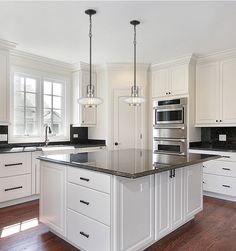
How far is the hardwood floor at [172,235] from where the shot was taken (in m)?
2.19

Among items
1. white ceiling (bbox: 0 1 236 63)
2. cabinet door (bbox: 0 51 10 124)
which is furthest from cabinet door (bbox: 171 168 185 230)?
cabinet door (bbox: 0 51 10 124)

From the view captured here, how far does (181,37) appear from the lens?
3240 millimetres

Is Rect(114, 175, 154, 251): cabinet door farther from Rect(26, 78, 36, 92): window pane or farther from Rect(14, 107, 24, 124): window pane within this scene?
Rect(26, 78, 36, 92): window pane

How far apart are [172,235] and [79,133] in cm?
315

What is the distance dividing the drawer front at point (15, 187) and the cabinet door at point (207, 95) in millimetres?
3180

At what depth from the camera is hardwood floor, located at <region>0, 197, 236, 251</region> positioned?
86.3 inches

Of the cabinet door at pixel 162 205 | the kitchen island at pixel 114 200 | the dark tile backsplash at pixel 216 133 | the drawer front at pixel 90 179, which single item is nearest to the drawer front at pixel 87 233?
the kitchen island at pixel 114 200

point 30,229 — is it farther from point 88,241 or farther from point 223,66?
point 223,66

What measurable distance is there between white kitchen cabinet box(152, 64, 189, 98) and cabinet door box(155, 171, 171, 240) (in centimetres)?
A: 237

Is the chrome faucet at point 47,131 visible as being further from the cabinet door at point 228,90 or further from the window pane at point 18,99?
the cabinet door at point 228,90

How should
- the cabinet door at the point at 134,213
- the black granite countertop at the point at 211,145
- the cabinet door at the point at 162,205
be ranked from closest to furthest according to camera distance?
the cabinet door at the point at 134,213, the cabinet door at the point at 162,205, the black granite countertop at the point at 211,145

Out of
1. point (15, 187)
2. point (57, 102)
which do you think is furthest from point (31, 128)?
point (15, 187)

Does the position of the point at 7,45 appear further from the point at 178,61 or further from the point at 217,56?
the point at 217,56

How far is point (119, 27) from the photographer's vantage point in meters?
2.89
